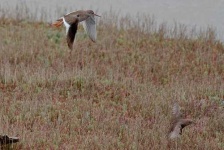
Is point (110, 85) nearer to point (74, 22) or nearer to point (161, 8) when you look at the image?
point (74, 22)

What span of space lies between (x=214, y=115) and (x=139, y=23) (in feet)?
15.2

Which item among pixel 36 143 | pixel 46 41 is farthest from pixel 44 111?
pixel 46 41

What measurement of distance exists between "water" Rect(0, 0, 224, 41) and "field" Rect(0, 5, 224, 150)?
126cm

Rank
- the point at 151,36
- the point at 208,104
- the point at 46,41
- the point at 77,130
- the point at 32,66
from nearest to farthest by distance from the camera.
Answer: the point at 77,130, the point at 208,104, the point at 32,66, the point at 46,41, the point at 151,36

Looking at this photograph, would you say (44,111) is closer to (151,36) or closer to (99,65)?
(99,65)

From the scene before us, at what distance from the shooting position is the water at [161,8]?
527 inches

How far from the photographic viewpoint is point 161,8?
559 inches

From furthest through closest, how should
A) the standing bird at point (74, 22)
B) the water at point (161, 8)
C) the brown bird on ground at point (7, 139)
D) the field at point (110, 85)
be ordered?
1. the water at point (161, 8)
2. the field at point (110, 85)
3. the standing bird at point (74, 22)
4. the brown bird on ground at point (7, 139)

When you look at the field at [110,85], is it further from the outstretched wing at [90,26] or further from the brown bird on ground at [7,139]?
the outstretched wing at [90,26]

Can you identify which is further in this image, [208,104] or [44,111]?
[208,104]

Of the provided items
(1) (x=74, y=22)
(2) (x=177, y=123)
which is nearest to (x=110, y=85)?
(2) (x=177, y=123)

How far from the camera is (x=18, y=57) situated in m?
9.41

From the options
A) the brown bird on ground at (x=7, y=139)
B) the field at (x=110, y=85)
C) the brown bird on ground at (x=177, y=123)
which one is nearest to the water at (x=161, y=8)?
the field at (x=110, y=85)

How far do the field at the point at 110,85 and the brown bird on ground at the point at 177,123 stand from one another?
0.28 ft
